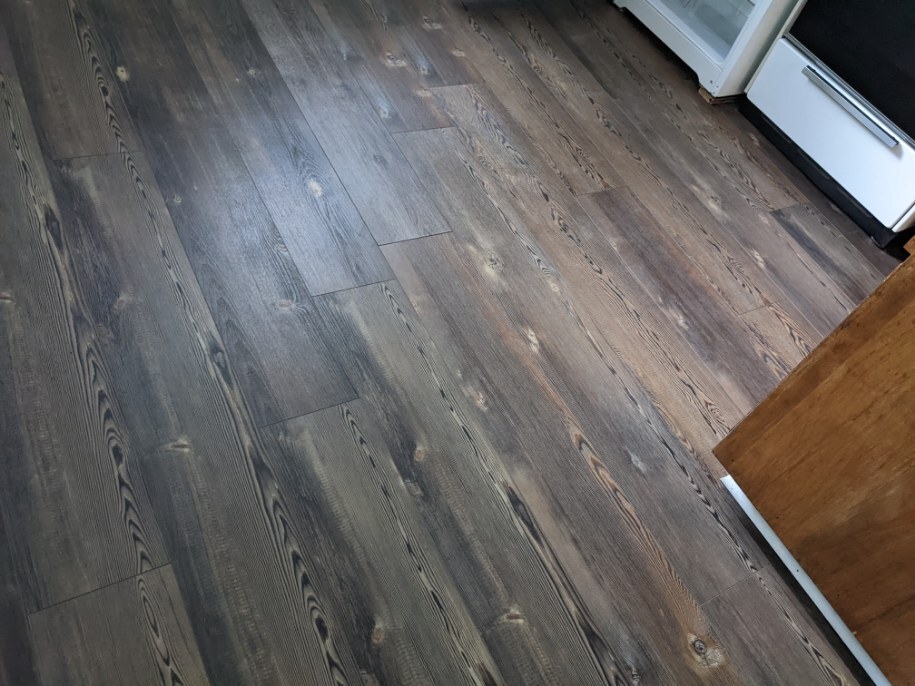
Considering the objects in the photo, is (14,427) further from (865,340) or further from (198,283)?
(865,340)

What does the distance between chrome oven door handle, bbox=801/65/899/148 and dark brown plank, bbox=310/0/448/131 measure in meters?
1.11

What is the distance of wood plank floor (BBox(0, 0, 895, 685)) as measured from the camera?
4.31 feet

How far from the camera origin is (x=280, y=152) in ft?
6.59

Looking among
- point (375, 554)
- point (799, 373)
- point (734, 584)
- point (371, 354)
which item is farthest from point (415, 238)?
point (734, 584)

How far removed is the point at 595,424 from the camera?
169cm

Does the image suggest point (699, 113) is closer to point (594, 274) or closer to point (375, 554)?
point (594, 274)

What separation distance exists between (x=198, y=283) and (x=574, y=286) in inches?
34.5

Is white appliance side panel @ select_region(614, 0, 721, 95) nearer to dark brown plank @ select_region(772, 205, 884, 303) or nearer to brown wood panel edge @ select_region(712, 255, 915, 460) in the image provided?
dark brown plank @ select_region(772, 205, 884, 303)

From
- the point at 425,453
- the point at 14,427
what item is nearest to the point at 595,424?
the point at 425,453

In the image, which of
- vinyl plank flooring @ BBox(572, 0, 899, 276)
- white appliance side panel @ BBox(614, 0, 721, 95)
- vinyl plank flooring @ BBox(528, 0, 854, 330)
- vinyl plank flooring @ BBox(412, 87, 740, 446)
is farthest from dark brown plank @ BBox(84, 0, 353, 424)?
white appliance side panel @ BBox(614, 0, 721, 95)

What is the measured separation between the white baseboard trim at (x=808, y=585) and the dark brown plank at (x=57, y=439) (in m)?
1.12

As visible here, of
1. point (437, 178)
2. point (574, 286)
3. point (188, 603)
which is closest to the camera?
point (188, 603)

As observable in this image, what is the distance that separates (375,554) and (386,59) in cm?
157

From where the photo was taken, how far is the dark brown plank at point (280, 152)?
1822mm
